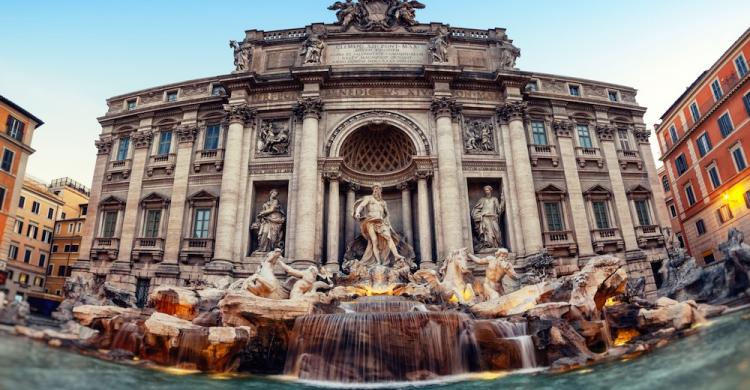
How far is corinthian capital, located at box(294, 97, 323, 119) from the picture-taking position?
22.2 m

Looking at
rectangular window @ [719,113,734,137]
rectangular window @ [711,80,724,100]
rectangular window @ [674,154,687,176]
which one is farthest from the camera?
Answer: rectangular window @ [674,154,687,176]

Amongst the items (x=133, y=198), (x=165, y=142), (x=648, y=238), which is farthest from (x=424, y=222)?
(x=133, y=198)

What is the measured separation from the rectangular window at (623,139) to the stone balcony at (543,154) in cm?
469

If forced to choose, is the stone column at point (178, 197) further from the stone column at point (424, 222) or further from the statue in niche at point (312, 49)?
the stone column at point (424, 222)

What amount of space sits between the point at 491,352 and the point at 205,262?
15.2m

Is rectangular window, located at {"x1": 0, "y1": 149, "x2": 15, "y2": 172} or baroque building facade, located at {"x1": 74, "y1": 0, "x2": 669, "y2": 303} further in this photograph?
rectangular window, located at {"x1": 0, "y1": 149, "x2": 15, "y2": 172}

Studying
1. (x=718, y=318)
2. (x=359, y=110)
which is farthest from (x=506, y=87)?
(x=718, y=318)

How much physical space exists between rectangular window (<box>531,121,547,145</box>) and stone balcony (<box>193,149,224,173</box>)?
17.4 metres

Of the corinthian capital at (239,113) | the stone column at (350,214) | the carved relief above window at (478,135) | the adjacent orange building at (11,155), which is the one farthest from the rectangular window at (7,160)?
the carved relief above window at (478,135)

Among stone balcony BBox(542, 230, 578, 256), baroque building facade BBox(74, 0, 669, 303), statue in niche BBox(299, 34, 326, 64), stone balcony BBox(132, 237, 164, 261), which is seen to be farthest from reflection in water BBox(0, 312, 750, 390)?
statue in niche BBox(299, 34, 326, 64)

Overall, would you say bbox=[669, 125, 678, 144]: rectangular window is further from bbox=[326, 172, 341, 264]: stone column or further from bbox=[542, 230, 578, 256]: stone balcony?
bbox=[326, 172, 341, 264]: stone column

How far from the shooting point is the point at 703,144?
27.8m

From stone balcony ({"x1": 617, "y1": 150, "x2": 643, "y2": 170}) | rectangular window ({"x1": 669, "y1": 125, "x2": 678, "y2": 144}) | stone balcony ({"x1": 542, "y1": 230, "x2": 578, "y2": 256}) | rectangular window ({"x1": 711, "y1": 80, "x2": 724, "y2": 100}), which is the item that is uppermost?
rectangular window ({"x1": 711, "y1": 80, "x2": 724, "y2": 100})

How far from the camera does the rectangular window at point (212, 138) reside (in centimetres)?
2377
